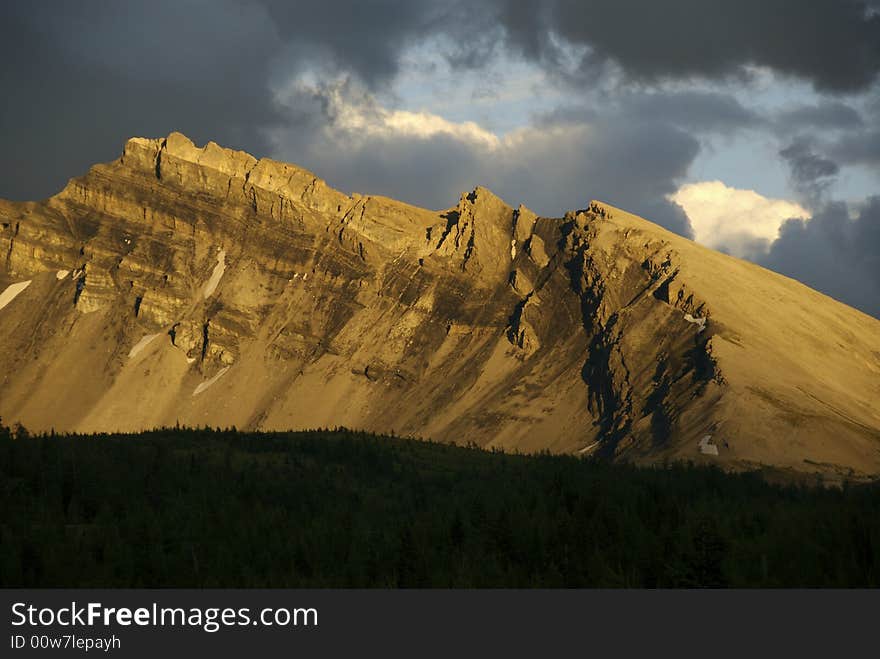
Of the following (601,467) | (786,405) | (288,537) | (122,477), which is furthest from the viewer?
(786,405)

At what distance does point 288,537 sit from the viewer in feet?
282

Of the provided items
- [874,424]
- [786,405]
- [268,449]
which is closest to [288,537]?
[268,449]

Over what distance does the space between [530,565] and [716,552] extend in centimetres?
1671

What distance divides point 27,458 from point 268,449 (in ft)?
82.4

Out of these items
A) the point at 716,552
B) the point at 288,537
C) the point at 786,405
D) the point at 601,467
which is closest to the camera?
the point at 716,552

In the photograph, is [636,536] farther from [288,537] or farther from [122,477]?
[122,477]

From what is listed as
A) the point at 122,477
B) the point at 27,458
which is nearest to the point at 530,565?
the point at 122,477

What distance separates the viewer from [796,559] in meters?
66.2

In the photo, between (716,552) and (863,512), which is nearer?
(716,552)

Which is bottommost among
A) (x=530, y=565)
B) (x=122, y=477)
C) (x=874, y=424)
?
(x=530, y=565)
